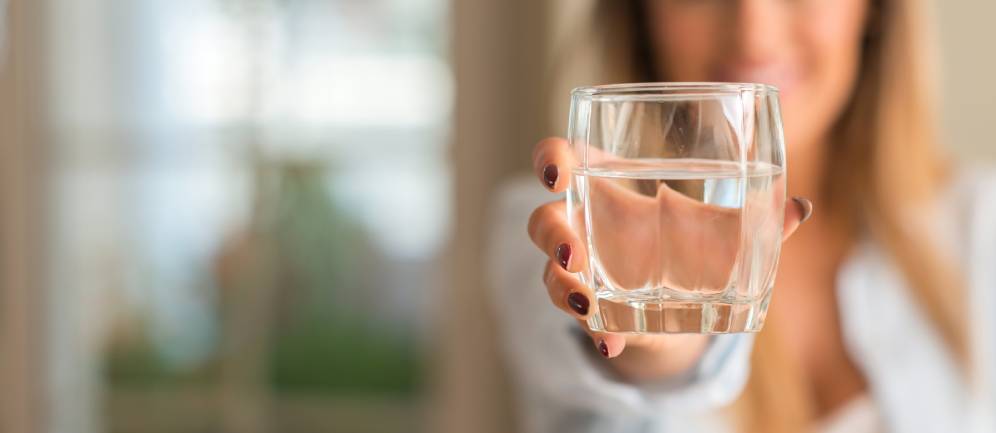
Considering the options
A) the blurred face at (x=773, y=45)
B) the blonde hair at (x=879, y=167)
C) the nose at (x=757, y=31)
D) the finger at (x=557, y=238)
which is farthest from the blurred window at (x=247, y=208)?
the finger at (x=557, y=238)

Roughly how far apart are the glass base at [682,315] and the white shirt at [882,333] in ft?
2.05

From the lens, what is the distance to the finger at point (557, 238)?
17.5 inches

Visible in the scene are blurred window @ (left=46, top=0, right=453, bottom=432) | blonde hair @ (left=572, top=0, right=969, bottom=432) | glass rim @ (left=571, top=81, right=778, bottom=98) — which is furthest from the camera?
blurred window @ (left=46, top=0, right=453, bottom=432)

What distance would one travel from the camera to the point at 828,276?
1.40m

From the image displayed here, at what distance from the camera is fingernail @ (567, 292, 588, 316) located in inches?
17.7

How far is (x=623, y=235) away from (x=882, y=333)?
0.97 metres

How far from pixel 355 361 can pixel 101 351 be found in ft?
2.21

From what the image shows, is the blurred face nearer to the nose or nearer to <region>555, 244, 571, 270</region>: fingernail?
the nose

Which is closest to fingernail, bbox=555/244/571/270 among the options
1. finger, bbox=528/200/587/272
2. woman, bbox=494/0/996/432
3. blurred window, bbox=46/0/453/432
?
finger, bbox=528/200/587/272

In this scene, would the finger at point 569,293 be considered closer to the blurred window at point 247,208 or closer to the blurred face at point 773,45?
Answer: the blurred face at point 773,45

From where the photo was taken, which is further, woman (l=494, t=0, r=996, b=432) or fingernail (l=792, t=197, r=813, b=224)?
woman (l=494, t=0, r=996, b=432)

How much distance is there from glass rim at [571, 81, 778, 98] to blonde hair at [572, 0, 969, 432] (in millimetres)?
637

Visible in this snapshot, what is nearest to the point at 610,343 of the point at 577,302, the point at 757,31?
the point at 577,302

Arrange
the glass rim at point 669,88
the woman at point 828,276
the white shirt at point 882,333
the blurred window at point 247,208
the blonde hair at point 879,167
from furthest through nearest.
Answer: the blurred window at point 247,208
the white shirt at point 882,333
the blonde hair at point 879,167
the woman at point 828,276
the glass rim at point 669,88
